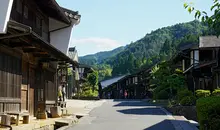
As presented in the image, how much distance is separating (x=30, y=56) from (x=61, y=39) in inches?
172

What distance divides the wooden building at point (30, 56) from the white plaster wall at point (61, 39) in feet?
0.58

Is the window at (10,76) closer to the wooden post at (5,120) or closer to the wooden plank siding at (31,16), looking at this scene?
the wooden post at (5,120)

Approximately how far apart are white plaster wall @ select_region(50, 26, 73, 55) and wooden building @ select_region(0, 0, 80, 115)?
18cm

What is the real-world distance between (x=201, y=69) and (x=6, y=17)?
28.4m

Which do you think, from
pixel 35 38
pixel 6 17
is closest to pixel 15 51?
pixel 35 38

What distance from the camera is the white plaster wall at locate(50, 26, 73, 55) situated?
847 inches

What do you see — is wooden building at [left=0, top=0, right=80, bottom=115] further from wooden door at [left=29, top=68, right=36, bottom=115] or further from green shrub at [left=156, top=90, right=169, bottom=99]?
green shrub at [left=156, top=90, right=169, bottom=99]

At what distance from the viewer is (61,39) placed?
21.6 metres

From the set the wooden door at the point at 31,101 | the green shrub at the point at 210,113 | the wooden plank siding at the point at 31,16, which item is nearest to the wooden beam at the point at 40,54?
the wooden plank siding at the point at 31,16

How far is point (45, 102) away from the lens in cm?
1994

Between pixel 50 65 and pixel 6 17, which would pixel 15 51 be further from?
pixel 50 65

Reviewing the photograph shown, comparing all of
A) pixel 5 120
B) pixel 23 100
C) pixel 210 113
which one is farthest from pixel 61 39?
pixel 210 113

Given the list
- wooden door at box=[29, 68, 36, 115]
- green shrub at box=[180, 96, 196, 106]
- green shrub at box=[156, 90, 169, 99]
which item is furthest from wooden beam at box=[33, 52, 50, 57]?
green shrub at box=[156, 90, 169, 99]

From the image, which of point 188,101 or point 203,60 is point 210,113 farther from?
point 203,60
